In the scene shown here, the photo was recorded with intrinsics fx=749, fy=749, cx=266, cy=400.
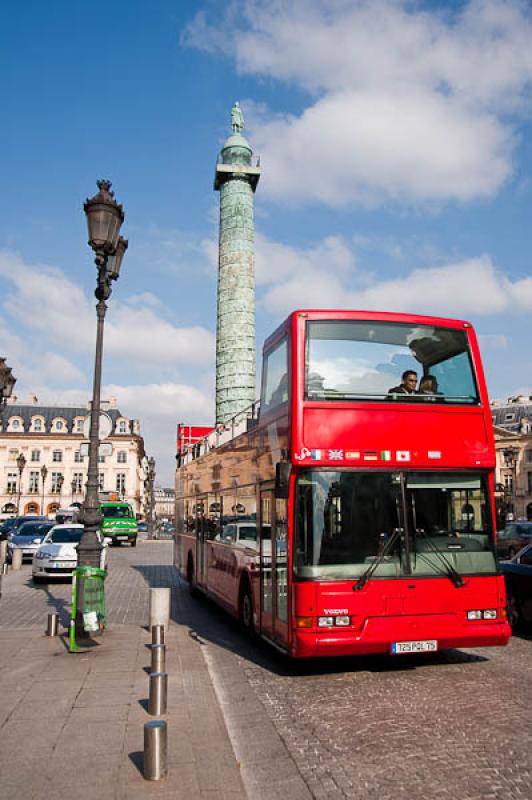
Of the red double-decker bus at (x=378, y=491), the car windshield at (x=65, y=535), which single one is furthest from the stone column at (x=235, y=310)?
the red double-decker bus at (x=378, y=491)

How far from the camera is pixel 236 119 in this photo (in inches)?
2235

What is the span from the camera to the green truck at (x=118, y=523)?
38.7 meters

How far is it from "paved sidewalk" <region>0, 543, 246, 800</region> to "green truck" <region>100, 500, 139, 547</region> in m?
28.5

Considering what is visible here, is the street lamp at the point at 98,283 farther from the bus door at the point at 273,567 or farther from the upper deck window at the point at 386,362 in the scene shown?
the upper deck window at the point at 386,362

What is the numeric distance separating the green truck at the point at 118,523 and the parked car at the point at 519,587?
30001 millimetres

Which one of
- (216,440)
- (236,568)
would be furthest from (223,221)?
(236,568)

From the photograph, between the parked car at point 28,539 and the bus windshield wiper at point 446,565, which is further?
the parked car at point 28,539

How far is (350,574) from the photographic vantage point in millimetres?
7453

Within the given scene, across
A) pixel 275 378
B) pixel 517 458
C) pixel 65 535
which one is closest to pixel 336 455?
pixel 275 378

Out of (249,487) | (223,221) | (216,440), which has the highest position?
(223,221)

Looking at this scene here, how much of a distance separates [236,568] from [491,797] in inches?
246

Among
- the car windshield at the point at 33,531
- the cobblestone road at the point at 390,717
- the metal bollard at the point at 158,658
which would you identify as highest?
the car windshield at the point at 33,531

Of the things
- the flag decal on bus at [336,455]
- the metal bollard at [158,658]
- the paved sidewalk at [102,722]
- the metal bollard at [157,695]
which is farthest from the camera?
the flag decal on bus at [336,455]

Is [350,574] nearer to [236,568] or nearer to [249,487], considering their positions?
[249,487]
